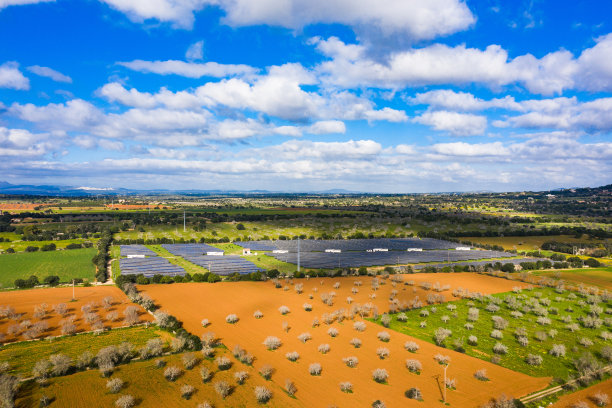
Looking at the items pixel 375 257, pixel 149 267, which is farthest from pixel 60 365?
pixel 375 257

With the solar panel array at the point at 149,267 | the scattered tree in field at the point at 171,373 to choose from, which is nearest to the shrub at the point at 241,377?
the scattered tree in field at the point at 171,373

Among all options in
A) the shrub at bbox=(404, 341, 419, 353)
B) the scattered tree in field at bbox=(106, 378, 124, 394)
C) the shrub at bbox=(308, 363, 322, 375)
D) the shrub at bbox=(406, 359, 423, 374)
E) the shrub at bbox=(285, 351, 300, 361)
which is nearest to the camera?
the scattered tree in field at bbox=(106, 378, 124, 394)

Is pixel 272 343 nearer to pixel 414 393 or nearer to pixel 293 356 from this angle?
pixel 293 356

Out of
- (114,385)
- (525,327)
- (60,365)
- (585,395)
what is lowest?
(525,327)

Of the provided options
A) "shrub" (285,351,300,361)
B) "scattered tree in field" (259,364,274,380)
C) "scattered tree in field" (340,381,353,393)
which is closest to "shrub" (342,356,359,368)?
"scattered tree in field" (340,381,353,393)

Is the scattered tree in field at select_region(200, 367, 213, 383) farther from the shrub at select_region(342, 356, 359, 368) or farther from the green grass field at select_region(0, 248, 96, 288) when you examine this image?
the green grass field at select_region(0, 248, 96, 288)

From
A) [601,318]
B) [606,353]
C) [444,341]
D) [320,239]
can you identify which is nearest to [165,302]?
[444,341]
